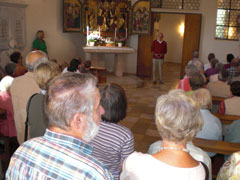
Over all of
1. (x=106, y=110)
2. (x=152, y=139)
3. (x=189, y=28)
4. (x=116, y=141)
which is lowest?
(x=152, y=139)

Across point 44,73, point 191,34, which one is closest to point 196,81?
point 44,73

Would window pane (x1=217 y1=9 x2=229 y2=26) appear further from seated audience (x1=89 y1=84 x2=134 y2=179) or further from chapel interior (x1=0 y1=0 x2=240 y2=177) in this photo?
seated audience (x1=89 y1=84 x2=134 y2=179)

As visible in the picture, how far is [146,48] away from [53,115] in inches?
424

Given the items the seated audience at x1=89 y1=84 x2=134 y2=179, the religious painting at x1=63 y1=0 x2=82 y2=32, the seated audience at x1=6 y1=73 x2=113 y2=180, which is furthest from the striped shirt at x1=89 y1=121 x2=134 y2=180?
the religious painting at x1=63 y1=0 x2=82 y2=32

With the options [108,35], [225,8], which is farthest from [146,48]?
[225,8]

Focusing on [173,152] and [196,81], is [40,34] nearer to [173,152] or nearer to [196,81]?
[196,81]

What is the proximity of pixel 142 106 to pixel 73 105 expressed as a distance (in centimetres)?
609

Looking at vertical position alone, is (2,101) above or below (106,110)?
below

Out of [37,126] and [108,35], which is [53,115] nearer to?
[37,126]

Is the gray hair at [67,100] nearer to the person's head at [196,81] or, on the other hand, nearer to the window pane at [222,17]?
the person's head at [196,81]

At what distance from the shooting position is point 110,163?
2203 mm

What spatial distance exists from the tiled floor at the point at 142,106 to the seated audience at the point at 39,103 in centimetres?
226

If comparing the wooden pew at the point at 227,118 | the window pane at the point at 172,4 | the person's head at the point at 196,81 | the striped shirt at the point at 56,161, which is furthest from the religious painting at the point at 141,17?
the striped shirt at the point at 56,161

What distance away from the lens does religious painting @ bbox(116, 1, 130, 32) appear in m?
11.1
